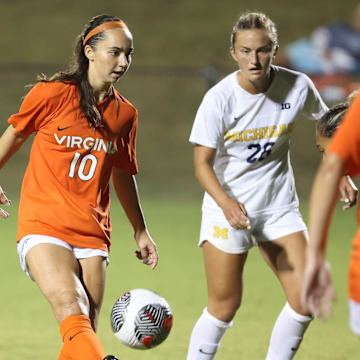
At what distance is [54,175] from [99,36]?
657mm

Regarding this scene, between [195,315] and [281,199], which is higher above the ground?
[281,199]

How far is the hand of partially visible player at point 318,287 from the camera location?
7.57 feet

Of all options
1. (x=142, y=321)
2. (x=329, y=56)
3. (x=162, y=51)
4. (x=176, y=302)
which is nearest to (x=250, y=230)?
(x=142, y=321)

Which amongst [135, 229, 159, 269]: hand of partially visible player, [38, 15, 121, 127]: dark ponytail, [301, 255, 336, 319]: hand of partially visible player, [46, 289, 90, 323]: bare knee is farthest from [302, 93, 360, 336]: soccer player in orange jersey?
[135, 229, 159, 269]: hand of partially visible player

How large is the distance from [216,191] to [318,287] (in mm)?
1386

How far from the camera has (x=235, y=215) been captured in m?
3.64

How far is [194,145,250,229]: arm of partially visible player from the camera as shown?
3.65 meters

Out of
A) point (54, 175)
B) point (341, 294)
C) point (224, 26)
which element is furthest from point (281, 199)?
point (224, 26)

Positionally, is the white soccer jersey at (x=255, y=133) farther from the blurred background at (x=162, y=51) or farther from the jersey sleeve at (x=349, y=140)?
the blurred background at (x=162, y=51)

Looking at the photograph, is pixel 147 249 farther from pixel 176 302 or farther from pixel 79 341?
pixel 176 302

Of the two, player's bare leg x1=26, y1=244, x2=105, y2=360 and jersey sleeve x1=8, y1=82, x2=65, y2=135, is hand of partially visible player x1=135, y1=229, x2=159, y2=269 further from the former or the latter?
jersey sleeve x1=8, y1=82, x2=65, y2=135

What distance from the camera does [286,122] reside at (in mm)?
3906

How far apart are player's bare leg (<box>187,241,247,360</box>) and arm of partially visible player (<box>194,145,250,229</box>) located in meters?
0.28

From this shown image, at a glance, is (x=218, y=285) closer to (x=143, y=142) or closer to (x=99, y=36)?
(x=99, y=36)
